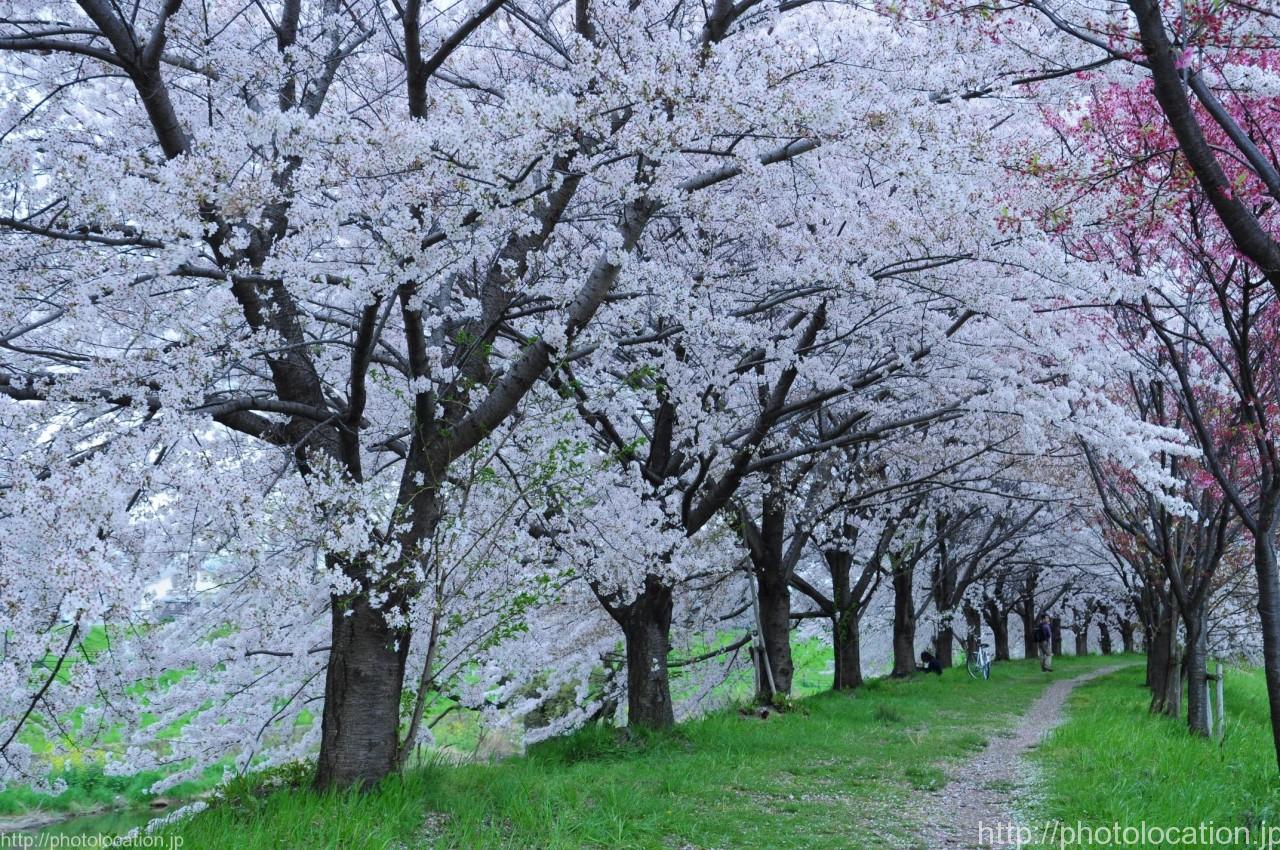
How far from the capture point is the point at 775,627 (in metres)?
15.1

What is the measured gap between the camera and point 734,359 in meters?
11.3

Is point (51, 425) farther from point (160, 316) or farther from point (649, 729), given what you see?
point (649, 729)

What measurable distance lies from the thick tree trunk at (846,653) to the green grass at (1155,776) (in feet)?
15.6

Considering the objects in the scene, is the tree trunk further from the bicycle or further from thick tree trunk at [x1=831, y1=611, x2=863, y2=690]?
thick tree trunk at [x1=831, y1=611, x2=863, y2=690]

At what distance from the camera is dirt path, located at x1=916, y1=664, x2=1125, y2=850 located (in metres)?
6.38

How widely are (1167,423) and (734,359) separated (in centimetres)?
543

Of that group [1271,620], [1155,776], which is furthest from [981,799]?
[1271,620]

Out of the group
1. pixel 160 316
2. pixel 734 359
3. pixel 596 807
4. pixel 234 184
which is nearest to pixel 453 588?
pixel 596 807

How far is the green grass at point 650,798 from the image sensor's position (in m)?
5.76

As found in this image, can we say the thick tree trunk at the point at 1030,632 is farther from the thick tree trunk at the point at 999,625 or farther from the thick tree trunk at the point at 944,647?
the thick tree trunk at the point at 944,647

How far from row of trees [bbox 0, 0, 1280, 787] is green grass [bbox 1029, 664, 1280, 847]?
1472 millimetres

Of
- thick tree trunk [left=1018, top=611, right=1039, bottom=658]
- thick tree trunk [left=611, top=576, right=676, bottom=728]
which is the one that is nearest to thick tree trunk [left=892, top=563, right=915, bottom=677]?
thick tree trunk [left=611, top=576, right=676, bottom=728]

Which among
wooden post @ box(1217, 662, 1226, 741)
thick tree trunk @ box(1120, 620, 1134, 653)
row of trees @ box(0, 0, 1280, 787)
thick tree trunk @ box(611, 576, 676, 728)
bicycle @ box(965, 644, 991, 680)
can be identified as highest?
row of trees @ box(0, 0, 1280, 787)

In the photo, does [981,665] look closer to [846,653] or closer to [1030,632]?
[846,653]
